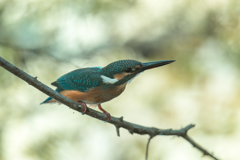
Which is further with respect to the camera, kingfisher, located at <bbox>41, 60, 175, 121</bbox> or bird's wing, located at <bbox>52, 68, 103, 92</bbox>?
bird's wing, located at <bbox>52, 68, 103, 92</bbox>

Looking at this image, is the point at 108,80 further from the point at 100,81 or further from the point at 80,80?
the point at 80,80

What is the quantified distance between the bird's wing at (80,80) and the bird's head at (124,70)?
3.1 inches

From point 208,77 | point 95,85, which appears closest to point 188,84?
point 208,77

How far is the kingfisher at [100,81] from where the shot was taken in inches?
82.5

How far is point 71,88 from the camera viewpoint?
90.7 inches

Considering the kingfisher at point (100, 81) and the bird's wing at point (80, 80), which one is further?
the bird's wing at point (80, 80)

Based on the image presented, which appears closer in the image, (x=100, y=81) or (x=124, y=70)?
(x=124, y=70)

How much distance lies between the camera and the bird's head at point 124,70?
205 cm

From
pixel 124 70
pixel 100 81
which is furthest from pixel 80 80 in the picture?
pixel 124 70

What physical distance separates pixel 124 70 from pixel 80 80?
1.23ft

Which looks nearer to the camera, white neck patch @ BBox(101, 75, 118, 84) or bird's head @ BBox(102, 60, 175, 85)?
bird's head @ BBox(102, 60, 175, 85)

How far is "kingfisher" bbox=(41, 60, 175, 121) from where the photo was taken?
2.10m

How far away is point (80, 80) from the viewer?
2295 mm

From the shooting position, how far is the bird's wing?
87.8 inches
